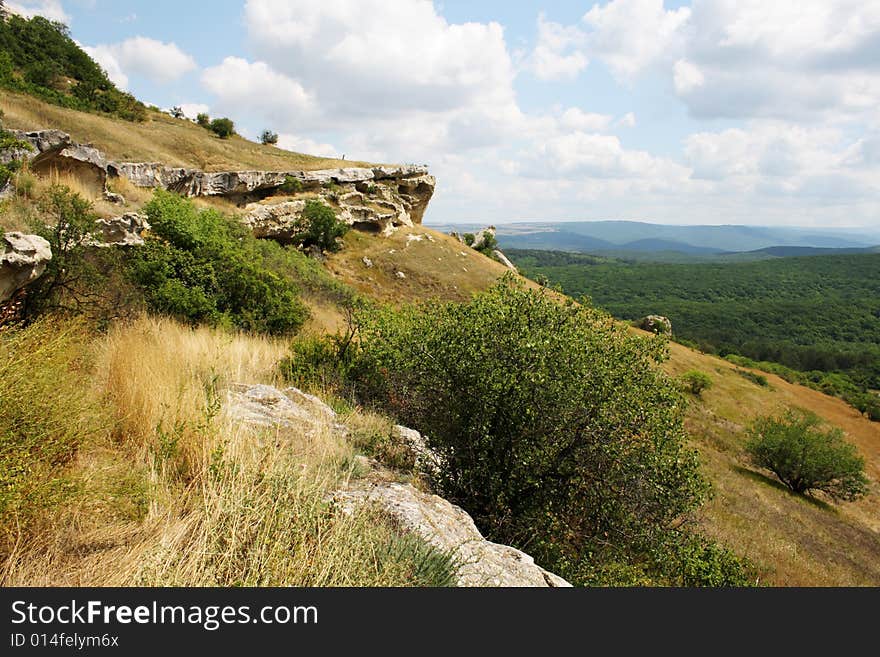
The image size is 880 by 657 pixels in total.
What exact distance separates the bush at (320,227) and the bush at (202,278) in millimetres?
23070

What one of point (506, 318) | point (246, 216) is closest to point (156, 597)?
point (506, 318)

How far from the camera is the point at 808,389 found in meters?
52.3

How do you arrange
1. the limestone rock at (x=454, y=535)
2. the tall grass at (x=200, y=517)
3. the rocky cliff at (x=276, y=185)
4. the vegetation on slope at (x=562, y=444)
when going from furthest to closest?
the rocky cliff at (x=276, y=185) < the vegetation on slope at (x=562, y=444) < the limestone rock at (x=454, y=535) < the tall grass at (x=200, y=517)

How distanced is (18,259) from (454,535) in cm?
540

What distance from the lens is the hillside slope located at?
39.1 feet

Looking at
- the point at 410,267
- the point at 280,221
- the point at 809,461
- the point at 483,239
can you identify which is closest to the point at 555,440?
the point at 809,461

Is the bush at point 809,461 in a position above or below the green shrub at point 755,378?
above

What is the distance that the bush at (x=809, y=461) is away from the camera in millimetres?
22234

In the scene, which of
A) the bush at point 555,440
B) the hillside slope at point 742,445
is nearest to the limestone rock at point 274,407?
the bush at point 555,440

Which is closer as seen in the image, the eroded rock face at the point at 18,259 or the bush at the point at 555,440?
the eroded rock face at the point at 18,259

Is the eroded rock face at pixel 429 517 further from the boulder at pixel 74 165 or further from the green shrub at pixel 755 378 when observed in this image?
the green shrub at pixel 755 378

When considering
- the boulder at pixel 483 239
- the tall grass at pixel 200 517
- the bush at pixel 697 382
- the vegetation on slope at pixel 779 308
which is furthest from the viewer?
the vegetation on slope at pixel 779 308

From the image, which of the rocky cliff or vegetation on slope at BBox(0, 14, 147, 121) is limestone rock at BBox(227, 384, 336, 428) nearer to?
the rocky cliff

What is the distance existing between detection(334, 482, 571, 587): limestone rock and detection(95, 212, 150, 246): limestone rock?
7.61 m
